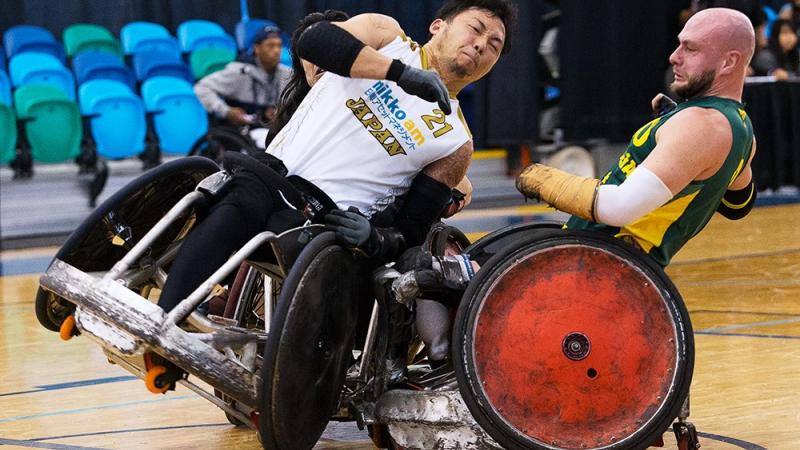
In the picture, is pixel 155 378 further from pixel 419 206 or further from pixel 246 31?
pixel 246 31

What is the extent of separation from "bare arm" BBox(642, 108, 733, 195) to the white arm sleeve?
3 centimetres

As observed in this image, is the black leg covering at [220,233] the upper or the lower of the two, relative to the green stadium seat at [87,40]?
upper

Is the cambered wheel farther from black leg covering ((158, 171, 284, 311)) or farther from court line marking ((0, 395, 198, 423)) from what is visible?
court line marking ((0, 395, 198, 423))

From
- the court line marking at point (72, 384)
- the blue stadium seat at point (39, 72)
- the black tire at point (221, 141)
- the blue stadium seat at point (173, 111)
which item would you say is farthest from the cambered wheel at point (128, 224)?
the blue stadium seat at point (173, 111)

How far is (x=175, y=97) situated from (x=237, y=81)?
3.53ft

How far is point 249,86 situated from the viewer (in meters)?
11.5

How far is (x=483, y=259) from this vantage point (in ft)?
14.0

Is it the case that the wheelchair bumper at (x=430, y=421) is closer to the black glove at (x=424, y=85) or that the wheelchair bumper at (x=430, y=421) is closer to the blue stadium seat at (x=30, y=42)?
the black glove at (x=424, y=85)

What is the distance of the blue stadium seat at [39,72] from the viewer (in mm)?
11688

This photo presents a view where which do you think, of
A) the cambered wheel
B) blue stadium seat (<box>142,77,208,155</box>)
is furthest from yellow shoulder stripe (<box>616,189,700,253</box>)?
blue stadium seat (<box>142,77,208,155</box>)

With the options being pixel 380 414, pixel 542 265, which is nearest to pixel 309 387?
pixel 380 414

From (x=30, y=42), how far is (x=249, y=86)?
221 cm

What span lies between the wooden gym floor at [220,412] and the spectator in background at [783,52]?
6008 mm

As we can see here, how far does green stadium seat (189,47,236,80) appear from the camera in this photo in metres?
12.9
